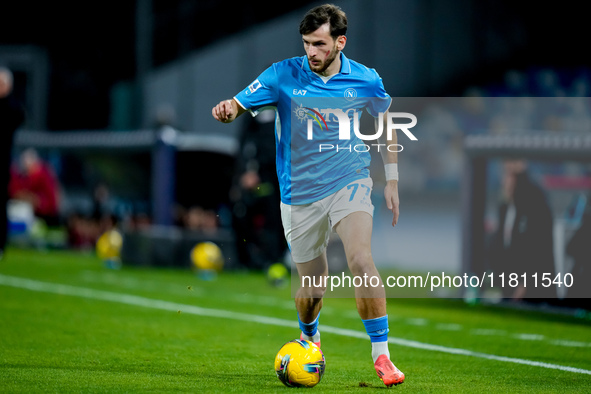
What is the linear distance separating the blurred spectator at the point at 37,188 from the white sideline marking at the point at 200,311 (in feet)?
20.0

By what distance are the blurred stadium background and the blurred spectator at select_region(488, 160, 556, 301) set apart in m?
0.20

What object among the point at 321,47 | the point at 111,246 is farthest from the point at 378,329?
the point at 111,246

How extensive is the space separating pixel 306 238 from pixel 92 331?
9.84ft

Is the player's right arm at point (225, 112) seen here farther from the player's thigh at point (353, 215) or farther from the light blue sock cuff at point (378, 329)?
the light blue sock cuff at point (378, 329)

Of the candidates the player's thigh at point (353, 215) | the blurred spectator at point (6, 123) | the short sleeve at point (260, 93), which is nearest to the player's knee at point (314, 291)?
the player's thigh at point (353, 215)

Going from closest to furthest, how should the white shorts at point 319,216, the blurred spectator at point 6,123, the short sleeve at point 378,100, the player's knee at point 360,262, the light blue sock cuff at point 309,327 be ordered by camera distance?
1. the player's knee at point 360,262
2. the white shorts at point 319,216
3. the short sleeve at point 378,100
4. the light blue sock cuff at point 309,327
5. the blurred spectator at point 6,123

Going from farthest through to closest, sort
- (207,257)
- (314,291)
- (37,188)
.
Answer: (37,188) → (207,257) → (314,291)

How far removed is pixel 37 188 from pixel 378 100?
14.2 meters

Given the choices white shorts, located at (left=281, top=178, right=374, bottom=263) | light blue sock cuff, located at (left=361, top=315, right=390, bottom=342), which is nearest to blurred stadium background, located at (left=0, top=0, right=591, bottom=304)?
white shorts, located at (left=281, top=178, right=374, bottom=263)

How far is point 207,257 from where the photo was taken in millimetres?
14859

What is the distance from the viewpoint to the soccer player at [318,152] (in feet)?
19.0

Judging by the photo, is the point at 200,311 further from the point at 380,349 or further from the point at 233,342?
the point at 380,349

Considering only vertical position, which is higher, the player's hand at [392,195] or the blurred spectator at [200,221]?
the player's hand at [392,195]

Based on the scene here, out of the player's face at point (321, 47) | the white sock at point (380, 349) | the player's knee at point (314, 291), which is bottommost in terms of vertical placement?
the white sock at point (380, 349)
